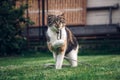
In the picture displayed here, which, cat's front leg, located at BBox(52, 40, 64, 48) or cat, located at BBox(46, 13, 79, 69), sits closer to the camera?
cat, located at BBox(46, 13, 79, 69)

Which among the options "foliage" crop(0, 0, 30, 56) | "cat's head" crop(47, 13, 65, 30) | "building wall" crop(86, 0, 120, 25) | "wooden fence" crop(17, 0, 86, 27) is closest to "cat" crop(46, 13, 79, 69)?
"cat's head" crop(47, 13, 65, 30)

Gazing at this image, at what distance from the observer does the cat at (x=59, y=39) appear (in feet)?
29.2

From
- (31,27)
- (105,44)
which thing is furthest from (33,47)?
(105,44)

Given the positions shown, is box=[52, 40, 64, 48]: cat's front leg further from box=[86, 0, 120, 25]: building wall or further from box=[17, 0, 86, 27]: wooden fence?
box=[86, 0, 120, 25]: building wall

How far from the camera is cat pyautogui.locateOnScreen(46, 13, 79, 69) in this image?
29.2ft

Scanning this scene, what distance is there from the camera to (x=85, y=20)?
18.5 metres

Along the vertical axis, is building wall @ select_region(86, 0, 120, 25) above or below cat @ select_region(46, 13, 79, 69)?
below

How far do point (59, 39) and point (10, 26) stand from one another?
6.70 meters

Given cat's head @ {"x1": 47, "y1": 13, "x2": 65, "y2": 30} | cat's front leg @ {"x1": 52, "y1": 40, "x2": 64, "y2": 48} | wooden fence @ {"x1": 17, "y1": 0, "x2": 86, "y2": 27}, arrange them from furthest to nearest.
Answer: wooden fence @ {"x1": 17, "y1": 0, "x2": 86, "y2": 27}
cat's front leg @ {"x1": 52, "y1": 40, "x2": 64, "y2": 48}
cat's head @ {"x1": 47, "y1": 13, "x2": 65, "y2": 30}

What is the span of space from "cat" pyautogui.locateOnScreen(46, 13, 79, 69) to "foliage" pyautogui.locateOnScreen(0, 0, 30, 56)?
6.11 m

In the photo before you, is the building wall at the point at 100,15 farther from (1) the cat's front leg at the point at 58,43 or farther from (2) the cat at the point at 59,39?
(1) the cat's front leg at the point at 58,43

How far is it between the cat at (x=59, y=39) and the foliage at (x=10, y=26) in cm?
611

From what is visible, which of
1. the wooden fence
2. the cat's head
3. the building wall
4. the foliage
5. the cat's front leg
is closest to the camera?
the cat's head

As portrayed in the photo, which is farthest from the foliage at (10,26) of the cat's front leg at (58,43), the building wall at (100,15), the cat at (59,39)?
the cat's front leg at (58,43)
